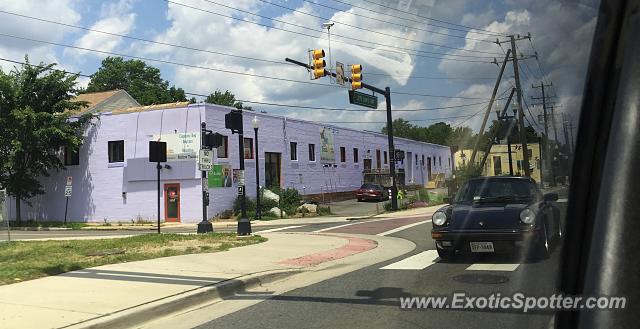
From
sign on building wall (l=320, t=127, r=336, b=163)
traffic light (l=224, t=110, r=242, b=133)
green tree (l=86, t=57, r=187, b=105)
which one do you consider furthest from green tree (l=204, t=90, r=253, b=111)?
traffic light (l=224, t=110, r=242, b=133)

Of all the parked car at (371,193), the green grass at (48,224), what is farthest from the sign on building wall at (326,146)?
the green grass at (48,224)

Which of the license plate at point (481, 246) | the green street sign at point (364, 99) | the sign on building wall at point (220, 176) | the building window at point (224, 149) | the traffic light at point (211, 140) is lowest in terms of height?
the license plate at point (481, 246)

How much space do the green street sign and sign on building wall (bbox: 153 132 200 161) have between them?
983 centimetres

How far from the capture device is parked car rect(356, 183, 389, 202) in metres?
40.1

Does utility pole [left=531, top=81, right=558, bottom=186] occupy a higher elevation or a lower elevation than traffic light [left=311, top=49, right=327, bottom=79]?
lower

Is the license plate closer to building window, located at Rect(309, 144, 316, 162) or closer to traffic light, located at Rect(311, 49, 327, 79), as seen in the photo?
traffic light, located at Rect(311, 49, 327, 79)

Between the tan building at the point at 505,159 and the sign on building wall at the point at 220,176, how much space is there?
26469 millimetres

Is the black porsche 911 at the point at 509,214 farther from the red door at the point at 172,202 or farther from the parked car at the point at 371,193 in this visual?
the parked car at the point at 371,193

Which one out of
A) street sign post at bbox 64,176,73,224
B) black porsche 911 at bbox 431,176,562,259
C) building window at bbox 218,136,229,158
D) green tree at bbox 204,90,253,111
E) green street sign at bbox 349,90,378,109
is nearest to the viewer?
black porsche 911 at bbox 431,176,562,259

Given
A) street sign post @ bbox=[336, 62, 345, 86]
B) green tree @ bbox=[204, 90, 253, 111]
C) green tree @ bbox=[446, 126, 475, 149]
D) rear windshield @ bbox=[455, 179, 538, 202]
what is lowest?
rear windshield @ bbox=[455, 179, 538, 202]

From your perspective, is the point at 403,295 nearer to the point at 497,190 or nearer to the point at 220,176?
the point at 497,190

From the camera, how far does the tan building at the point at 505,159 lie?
9.61 ft

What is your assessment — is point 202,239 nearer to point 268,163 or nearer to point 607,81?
point 607,81

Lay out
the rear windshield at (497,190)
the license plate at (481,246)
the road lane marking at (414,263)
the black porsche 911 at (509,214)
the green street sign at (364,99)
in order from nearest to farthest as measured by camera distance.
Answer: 1. the black porsche 911 at (509,214)
2. the rear windshield at (497,190)
3. the license plate at (481,246)
4. the road lane marking at (414,263)
5. the green street sign at (364,99)
